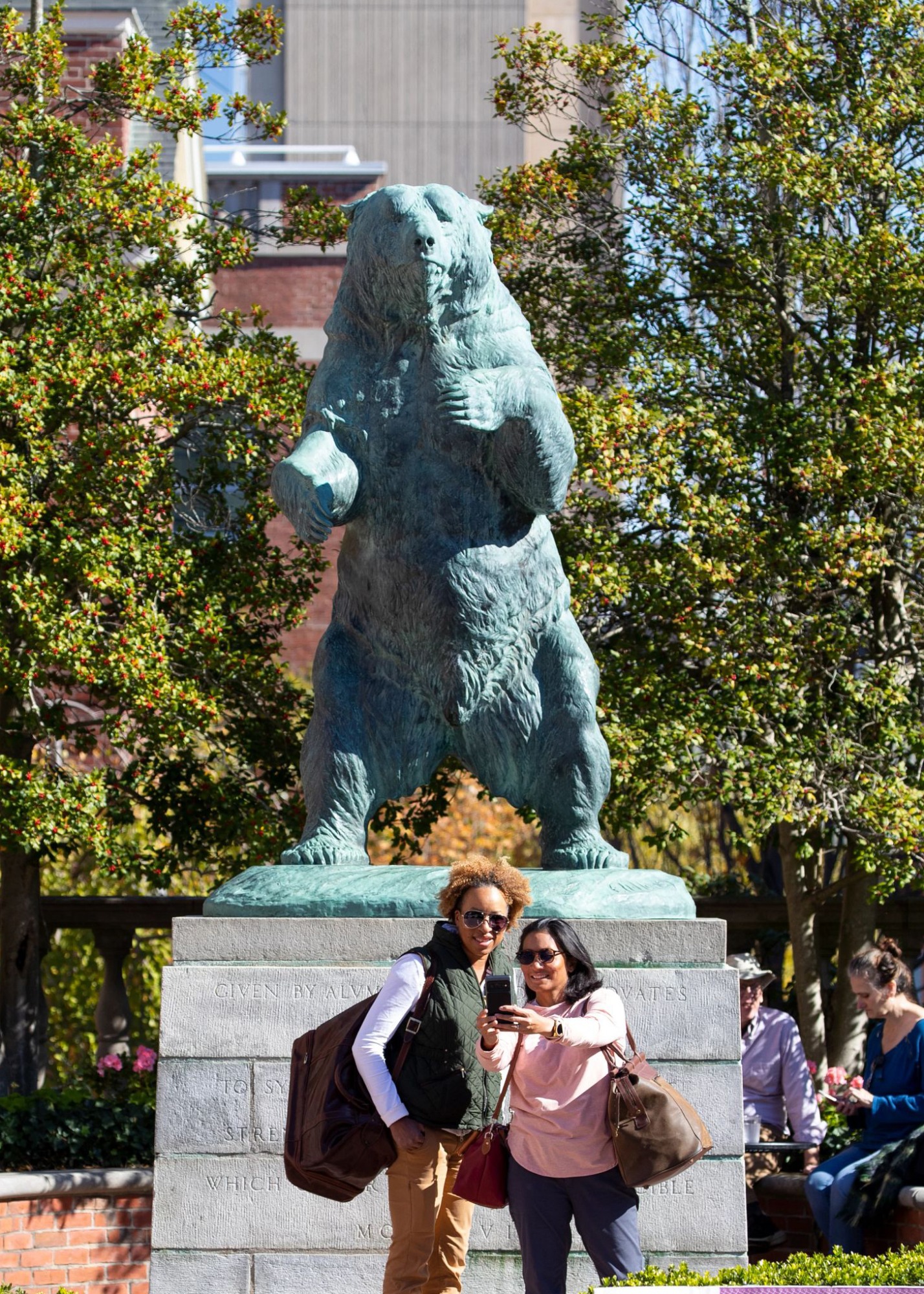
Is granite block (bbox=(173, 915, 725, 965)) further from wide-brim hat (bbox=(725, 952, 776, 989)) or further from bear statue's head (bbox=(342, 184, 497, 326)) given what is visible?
wide-brim hat (bbox=(725, 952, 776, 989))

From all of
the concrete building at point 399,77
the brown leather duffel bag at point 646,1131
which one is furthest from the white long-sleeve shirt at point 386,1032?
the concrete building at point 399,77

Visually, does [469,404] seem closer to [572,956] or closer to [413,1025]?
[572,956]

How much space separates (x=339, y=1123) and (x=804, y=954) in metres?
6.60

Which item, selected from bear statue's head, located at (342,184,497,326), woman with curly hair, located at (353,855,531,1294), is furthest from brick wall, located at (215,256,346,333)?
woman with curly hair, located at (353,855,531,1294)

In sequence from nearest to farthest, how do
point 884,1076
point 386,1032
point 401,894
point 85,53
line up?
point 386,1032 < point 401,894 < point 884,1076 < point 85,53

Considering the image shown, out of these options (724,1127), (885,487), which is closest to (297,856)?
(724,1127)

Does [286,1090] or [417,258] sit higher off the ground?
[417,258]

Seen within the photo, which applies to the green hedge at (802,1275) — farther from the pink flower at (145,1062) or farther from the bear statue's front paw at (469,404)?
the pink flower at (145,1062)

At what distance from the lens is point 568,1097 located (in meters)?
4.17

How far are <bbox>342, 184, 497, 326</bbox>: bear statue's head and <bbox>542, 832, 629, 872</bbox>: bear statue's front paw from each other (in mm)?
Result: 1679

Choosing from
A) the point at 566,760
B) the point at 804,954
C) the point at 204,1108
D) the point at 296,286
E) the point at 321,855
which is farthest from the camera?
the point at 296,286

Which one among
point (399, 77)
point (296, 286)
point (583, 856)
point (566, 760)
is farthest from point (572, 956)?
point (399, 77)

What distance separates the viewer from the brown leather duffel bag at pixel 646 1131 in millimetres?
4074

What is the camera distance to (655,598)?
976 centimetres
